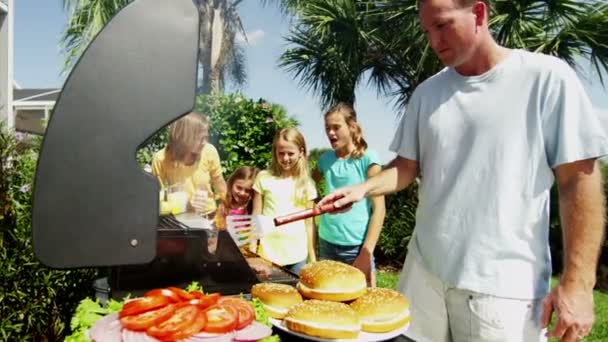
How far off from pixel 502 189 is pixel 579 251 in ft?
0.88

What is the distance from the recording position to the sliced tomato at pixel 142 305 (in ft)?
3.98

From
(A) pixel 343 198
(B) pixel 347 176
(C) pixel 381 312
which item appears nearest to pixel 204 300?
(C) pixel 381 312

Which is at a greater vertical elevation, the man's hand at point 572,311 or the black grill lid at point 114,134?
the black grill lid at point 114,134

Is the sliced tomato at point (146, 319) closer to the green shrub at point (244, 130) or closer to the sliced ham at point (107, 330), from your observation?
the sliced ham at point (107, 330)

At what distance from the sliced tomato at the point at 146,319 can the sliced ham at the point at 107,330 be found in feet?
0.07

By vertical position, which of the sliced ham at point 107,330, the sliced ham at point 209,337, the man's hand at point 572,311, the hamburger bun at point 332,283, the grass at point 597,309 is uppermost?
the sliced ham at point 209,337

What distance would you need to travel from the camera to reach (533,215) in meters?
1.63

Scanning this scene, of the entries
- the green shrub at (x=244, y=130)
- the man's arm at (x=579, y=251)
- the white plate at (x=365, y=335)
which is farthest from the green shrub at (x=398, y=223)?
the white plate at (x=365, y=335)

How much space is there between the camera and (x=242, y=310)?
127 cm

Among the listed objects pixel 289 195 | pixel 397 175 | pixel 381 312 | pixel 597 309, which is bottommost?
pixel 597 309

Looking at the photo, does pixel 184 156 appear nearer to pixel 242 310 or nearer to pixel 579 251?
pixel 242 310

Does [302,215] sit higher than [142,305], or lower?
higher

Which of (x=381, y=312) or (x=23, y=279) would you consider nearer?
(x=381, y=312)

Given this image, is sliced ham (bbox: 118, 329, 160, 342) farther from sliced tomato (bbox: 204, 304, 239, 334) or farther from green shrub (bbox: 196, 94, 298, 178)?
green shrub (bbox: 196, 94, 298, 178)
